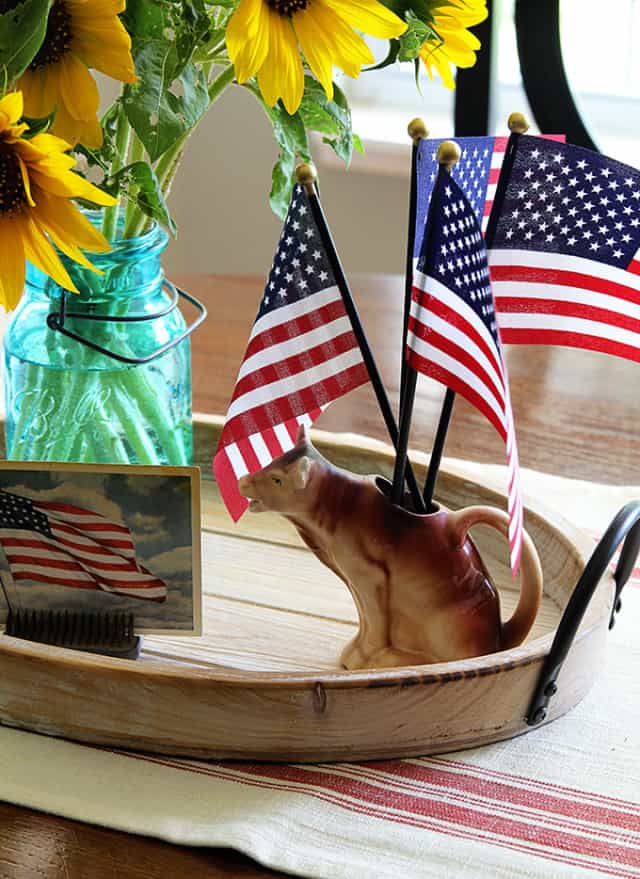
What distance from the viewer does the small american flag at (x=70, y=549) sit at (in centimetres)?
69

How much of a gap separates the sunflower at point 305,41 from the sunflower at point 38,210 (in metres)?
0.10

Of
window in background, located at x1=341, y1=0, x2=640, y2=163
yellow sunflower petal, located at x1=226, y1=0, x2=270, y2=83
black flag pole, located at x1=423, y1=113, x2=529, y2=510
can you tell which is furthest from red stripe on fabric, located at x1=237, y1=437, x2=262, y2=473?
window in background, located at x1=341, y1=0, x2=640, y2=163

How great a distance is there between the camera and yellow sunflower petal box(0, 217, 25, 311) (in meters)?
0.59

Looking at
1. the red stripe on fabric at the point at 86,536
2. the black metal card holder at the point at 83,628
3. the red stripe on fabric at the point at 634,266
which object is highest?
the red stripe on fabric at the point at 634,266

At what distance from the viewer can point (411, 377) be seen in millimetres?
641

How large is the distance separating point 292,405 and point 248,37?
0.21 m

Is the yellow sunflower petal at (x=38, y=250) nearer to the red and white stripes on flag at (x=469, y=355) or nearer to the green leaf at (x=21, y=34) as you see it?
the green leaf at (x=21, y=34)

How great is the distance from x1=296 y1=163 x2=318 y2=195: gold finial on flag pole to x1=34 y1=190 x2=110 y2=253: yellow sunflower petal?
106 millimetres

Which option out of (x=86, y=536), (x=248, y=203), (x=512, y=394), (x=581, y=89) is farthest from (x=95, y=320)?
(x=581, y=89)

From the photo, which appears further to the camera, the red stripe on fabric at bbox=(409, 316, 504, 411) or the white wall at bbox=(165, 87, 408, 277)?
the white wall at bbox=(165, 87, 408, 277)

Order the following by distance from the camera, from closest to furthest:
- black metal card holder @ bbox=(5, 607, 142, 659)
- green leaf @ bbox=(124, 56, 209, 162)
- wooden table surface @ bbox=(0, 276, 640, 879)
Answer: green leaf @ bbox=(124, 56, 209, 162), black metal card holder @ bbox=(5, 607, 142, 659), wooden table surface @ bbox=(0, 276, 640, 879)

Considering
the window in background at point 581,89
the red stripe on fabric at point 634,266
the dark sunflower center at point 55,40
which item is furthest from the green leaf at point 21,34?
the window in background at point 581,89

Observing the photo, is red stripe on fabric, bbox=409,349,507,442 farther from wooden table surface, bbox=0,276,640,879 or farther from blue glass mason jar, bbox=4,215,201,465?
wooden table surface, bbox=0,276,640,879

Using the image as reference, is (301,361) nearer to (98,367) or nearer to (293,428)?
(293,428)
